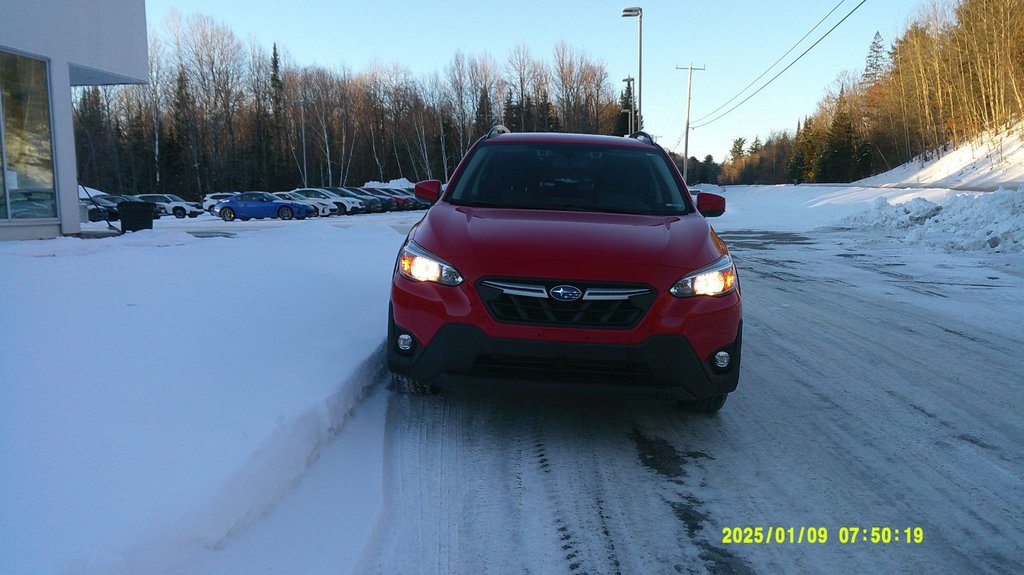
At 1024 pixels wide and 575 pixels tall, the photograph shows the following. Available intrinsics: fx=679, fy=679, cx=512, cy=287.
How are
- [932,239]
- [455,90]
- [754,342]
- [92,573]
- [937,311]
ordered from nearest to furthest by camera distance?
[92,573]
[754,342]
[937,311]
[932,239]
[455,90]

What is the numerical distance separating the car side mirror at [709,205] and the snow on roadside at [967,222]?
10234 millimetres

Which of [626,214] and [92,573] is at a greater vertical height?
[626,214]

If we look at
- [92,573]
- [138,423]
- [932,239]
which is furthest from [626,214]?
[932,239]

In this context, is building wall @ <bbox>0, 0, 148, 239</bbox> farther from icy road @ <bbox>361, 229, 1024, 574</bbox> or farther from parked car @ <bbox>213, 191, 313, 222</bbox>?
parked car @ <bbox>213, 191, 313, 222</bbox>

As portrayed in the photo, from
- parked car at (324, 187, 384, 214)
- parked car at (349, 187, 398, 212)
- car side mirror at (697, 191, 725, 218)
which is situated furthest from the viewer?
parked car at (349, 187, 398, 212)

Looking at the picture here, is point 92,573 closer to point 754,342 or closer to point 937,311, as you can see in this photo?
point 754,342

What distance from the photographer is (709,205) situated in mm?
5008

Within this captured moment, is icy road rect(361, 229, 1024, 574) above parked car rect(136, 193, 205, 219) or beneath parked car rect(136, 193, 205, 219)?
beneath

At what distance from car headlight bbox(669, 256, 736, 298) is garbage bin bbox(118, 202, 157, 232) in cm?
1498

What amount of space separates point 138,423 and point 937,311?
7.89 meters

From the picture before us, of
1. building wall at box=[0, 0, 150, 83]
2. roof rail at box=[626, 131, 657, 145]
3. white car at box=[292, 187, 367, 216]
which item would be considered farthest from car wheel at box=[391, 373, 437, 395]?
white car at box=[292, 187, 367, 216]

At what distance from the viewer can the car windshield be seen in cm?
463

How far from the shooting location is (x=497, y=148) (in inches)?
203

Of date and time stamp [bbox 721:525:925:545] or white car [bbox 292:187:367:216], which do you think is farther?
white car [bbox 292:187:367:216]
